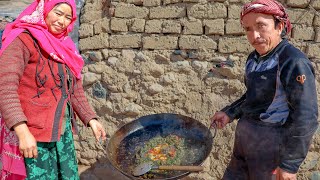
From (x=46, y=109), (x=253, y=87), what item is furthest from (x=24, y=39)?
(x=253, y=87)

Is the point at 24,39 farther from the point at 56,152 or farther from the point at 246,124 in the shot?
the point at 246,124

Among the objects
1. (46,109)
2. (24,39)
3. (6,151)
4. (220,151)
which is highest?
(24,39)

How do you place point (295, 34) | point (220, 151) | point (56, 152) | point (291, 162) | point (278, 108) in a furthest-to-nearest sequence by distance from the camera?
point (220, 151), point (295, 34), point (56, 152), point (278, 108), point (291, 162)

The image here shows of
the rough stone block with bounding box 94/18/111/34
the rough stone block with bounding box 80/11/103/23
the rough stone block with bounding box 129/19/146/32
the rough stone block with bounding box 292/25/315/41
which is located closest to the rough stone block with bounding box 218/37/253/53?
the rough stone block with bounding box 292/25/315/41

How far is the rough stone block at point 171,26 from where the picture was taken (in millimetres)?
3328

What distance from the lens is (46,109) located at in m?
2.22

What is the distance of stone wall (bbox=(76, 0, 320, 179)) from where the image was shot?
325 centimetres

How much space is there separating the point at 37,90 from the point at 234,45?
70.4 inches

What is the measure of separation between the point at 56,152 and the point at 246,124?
1195mm

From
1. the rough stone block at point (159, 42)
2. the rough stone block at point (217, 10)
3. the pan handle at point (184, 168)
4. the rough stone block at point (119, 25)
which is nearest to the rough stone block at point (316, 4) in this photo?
the rough stone block at point (217, 10)

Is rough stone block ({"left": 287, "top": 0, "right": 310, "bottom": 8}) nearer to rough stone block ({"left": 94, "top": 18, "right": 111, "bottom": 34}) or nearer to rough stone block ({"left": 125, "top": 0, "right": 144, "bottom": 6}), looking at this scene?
rough stone block ({"left": 125, "top": 0, "right": 144, "bottom": 6})

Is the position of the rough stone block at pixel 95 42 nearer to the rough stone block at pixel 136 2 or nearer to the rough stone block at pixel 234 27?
the rough stone block at pixel 136 2

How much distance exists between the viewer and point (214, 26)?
3270 mm

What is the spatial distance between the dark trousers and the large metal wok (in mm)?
229
